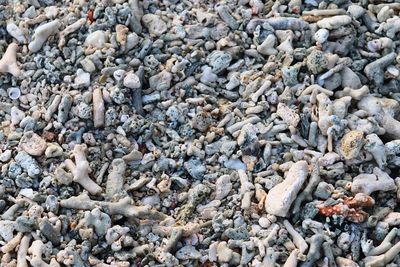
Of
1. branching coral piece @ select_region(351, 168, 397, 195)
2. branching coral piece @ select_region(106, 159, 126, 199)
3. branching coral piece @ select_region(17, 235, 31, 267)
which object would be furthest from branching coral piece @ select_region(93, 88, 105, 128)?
branching coral piece @ select_region(351, 168, 397, 195)

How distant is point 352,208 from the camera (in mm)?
1901

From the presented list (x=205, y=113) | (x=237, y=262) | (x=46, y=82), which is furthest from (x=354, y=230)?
(x=46, y=82)

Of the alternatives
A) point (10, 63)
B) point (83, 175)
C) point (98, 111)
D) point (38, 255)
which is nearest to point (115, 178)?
point (83, 175)

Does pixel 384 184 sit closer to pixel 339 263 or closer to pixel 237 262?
pixel 339 263

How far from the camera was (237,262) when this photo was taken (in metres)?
1.86

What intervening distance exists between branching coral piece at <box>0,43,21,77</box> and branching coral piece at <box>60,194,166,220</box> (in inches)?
19.3

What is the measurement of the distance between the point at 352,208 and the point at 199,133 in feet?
1.62

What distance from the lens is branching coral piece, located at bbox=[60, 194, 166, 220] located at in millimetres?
1897

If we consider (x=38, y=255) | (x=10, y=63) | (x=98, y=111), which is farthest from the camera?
(x=10, y=63)

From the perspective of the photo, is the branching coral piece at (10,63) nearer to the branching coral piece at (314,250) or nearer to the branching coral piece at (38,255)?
the branching coral piece at (38,255)

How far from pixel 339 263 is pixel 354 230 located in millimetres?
99

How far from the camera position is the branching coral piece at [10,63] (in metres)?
2.16

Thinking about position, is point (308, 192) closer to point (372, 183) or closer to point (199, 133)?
point (372, 183)

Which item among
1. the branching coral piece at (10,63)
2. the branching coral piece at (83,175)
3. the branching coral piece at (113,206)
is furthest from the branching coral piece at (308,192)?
the branching coral piece at (10,63)
